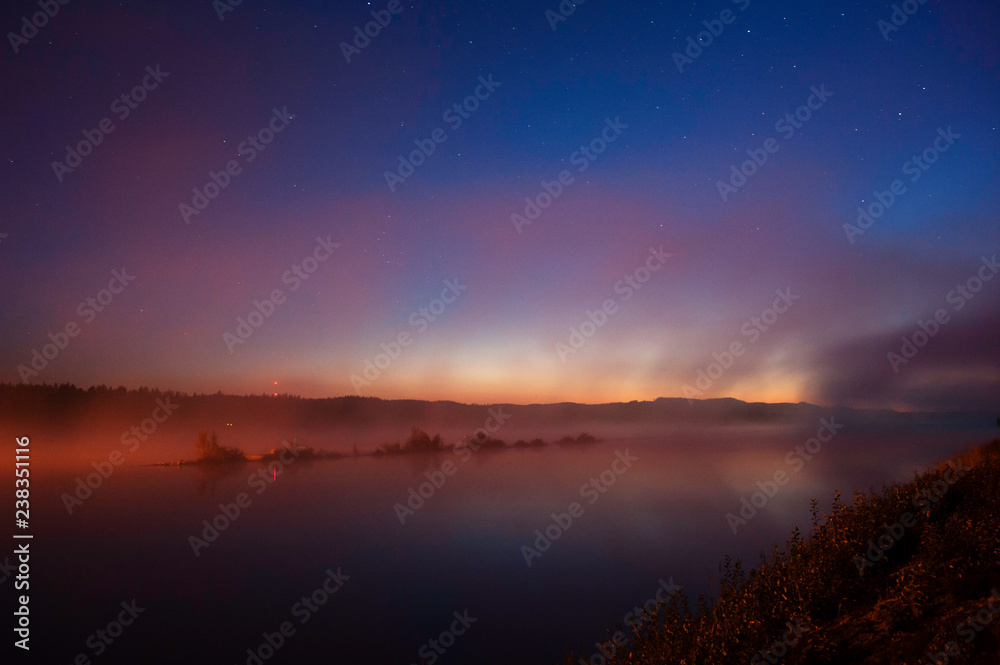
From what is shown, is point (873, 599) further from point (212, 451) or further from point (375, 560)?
point (212, 451)

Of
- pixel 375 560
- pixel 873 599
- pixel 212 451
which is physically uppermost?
pixel 212 451

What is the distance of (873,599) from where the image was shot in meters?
5.55

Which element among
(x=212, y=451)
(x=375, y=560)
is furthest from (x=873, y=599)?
(x=212, y=451)

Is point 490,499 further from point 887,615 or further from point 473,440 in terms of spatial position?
point 473,440

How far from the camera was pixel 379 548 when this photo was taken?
2166 centimetres

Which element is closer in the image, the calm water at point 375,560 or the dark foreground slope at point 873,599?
the dark foreground slope at point 873,599

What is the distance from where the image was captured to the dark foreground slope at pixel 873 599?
169 inches

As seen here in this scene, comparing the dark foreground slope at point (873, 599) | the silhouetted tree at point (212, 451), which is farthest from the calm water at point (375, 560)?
the silhouetted tree at point (212, 451)

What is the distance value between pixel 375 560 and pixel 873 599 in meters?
18.3

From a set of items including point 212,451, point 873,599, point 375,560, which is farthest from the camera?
point 212,451

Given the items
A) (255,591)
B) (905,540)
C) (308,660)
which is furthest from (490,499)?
(905,540)

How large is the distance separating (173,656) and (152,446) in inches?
2406

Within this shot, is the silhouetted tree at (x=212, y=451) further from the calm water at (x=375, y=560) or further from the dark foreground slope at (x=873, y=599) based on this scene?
the dark foreground slope at (x=873, y=599)

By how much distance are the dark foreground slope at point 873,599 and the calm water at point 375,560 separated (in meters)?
6.81
